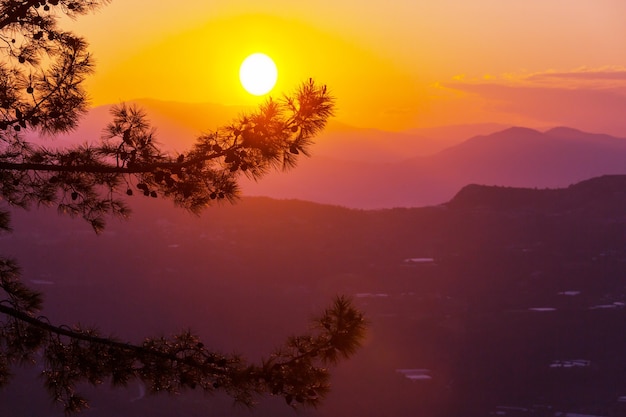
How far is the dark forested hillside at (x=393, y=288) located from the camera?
6869 centimetres

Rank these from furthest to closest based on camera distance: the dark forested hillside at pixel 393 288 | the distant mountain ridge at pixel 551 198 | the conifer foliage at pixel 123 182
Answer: the distant mountain ridge at pixel 551 198, the dark forested hillside at pixel 393 288, the conifer foliage at pixel 123 182

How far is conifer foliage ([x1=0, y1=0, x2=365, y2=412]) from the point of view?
11227 mm

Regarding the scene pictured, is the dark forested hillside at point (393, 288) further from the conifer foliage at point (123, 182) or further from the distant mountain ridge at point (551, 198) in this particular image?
the conifer foliage at point (123, 182)

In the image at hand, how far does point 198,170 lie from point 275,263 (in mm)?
82992

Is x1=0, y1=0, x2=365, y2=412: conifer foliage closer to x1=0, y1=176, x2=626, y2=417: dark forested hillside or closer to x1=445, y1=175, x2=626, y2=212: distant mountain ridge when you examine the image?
x1=0, y1=176, x2=626, y2=417: dark forested hillside

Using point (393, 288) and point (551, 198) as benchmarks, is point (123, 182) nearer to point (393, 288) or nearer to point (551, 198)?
point (393, 288)

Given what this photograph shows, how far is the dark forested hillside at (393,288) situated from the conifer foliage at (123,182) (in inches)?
1759

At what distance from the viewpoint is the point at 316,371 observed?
11.3 metres

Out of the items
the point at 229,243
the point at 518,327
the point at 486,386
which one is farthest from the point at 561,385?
the point at 229,243

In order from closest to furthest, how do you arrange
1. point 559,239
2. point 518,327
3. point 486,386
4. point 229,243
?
point 486,386 < point 518,327 < point 229,243 < point 559,239

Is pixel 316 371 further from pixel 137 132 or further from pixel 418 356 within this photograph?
pixel 418 356

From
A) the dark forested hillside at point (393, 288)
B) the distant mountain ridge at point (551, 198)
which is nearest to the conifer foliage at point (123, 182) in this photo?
the dark forested hillside at point (393, 288)

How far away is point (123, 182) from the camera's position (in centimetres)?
1196

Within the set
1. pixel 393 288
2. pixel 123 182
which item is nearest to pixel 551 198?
pixel 393 288
